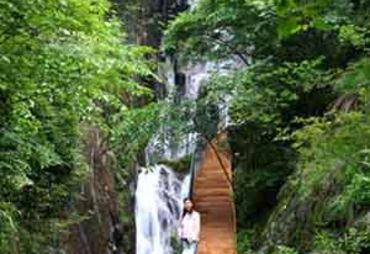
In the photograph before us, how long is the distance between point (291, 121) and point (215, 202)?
3.81 meters

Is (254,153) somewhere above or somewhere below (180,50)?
below

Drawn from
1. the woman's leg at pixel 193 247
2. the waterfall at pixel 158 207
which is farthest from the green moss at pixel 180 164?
the woman's leg at pixel 193 247

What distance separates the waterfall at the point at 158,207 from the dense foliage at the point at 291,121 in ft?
11.1

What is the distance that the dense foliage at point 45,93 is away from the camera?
247 inches

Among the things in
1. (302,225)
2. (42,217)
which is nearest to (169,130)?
(42,217)

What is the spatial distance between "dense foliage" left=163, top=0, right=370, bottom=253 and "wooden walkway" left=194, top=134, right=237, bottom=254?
0.27m

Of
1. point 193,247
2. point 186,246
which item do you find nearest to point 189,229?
point 186,246

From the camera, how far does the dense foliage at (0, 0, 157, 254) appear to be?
627 cm

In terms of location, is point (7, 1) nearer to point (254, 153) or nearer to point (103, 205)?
point (254, 153)

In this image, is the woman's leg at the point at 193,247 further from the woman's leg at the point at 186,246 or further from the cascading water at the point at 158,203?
the cascading water at the point at 158,203

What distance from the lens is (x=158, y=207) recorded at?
15688 millimetres

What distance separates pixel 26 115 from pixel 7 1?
4.84 feet

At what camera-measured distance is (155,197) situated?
51.9 ft

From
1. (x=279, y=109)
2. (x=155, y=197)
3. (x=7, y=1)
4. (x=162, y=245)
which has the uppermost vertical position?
(x=7, y=1)
